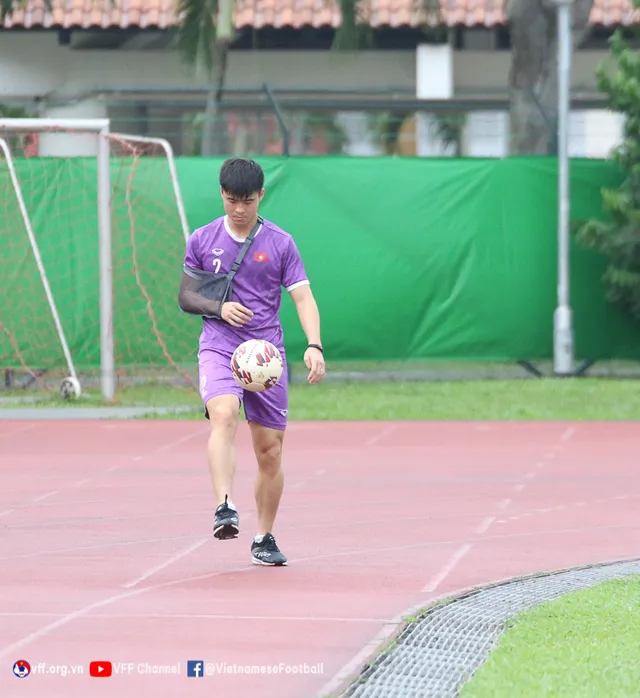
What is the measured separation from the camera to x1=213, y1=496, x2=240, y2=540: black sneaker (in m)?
7.72

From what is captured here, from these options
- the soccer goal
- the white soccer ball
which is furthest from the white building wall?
the white soccer ball

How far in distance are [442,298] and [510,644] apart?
12.9 meters

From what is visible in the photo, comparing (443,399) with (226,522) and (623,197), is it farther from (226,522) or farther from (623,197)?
(226,522)

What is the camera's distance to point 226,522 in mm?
7723

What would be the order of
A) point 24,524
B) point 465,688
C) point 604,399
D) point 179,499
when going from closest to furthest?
point 465,688
point 24,524
point 179,499
point 604,399

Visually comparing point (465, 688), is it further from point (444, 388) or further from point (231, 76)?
point (231, 76)

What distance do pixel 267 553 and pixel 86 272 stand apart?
10403 mm

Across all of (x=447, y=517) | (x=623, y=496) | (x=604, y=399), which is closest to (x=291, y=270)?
(x=447, y=517)

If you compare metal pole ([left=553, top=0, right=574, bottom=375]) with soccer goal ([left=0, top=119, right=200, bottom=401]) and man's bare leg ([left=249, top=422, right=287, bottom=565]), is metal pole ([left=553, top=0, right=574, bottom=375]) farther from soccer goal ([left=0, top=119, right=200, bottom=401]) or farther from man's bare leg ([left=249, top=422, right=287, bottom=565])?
man's bare leg ([left=249, top=422, right=287, bottom=565])

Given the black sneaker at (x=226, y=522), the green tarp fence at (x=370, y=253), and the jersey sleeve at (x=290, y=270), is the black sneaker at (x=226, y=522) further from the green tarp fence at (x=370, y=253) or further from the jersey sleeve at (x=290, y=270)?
the green tarp fence at (x=370, y=253)

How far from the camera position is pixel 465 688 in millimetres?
5715

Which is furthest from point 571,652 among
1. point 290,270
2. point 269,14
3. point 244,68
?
point 244,68

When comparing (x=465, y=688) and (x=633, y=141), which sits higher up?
(x=633, y=141)

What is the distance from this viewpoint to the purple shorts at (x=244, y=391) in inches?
319
